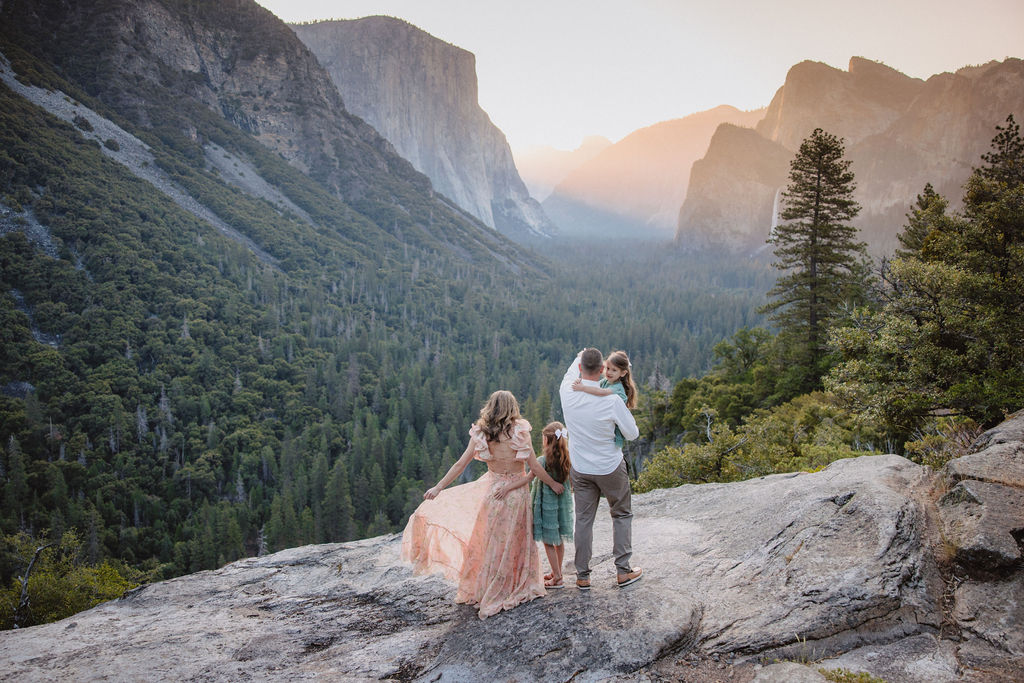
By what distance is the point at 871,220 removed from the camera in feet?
518

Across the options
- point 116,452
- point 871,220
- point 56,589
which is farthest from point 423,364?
point 871,220

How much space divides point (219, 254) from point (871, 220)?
176 m

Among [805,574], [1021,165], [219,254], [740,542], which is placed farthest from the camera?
[219,254]

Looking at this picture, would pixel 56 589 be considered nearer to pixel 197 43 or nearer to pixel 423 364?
pixel 423 364

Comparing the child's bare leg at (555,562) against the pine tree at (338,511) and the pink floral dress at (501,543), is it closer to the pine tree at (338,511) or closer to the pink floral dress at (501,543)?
the pink floral dress at (501,543)

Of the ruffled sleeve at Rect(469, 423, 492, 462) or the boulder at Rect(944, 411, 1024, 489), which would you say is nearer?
the boulder at Rect(944, 411, 1024, 489)

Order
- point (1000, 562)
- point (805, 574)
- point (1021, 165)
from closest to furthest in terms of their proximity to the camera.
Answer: point (1000, 562), point (805, 574), point (1021, 165)

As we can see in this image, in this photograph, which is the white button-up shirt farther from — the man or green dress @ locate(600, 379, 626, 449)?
green dress @ locate(600, 379, 626, 449)

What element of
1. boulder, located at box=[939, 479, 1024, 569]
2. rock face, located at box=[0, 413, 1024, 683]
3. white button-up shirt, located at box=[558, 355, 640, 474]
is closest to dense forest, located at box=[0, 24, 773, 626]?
rock face, located at box=[0, 413, 1024, 683]

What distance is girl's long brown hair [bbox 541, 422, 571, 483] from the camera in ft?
22.3

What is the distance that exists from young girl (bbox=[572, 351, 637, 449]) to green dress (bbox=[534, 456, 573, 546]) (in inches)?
44.5

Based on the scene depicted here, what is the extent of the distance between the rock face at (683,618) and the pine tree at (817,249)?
21.0 meters

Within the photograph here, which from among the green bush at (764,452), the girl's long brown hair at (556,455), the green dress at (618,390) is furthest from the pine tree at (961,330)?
the girl's long brown hair at (556,455)

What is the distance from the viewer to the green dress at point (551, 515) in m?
6.74
